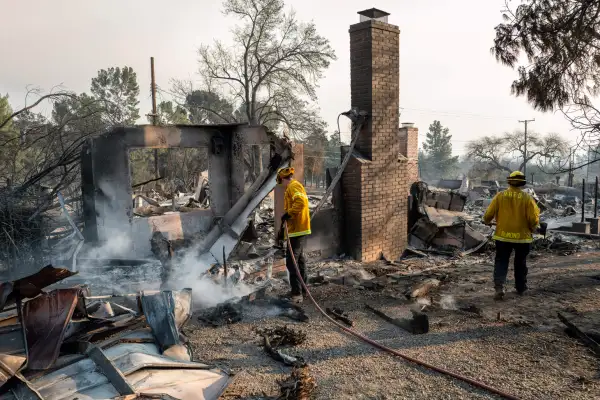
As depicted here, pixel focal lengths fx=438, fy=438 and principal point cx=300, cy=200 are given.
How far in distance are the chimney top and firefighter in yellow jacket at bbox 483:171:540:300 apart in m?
4.04

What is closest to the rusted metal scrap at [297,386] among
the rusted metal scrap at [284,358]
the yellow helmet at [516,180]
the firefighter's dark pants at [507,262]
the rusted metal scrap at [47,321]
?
the rusted metal scrap at [284,358]

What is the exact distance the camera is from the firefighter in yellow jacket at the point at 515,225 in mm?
5965

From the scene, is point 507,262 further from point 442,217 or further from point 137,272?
point 137,272

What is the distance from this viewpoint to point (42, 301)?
3.75 m

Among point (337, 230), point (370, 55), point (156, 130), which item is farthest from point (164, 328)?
point (370, 55)

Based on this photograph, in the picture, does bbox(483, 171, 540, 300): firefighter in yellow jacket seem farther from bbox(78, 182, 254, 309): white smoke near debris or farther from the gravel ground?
bbox(78, 182, 254, 309): white smoke near debris

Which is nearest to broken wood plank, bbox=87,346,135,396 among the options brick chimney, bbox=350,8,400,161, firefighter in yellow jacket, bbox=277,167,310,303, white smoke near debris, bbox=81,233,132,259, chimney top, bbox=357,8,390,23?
firefighter in yellow jacket, bbox=277,167,310,303

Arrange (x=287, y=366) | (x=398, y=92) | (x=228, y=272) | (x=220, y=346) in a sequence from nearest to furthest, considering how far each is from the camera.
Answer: (x=287, y=366)
(x=220, y=346)
(x=228, y=272)
(x=398, y=92)

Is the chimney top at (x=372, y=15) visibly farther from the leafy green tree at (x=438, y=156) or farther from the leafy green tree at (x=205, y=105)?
the leafy green tree at (x=438, y=156)

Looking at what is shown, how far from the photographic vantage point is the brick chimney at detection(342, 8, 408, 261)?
8.27m

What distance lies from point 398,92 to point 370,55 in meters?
1.02

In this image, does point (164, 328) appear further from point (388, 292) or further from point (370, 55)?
point (370, 55)

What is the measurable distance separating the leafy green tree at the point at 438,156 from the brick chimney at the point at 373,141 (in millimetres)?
63532

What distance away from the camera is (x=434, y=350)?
4.39 meters
